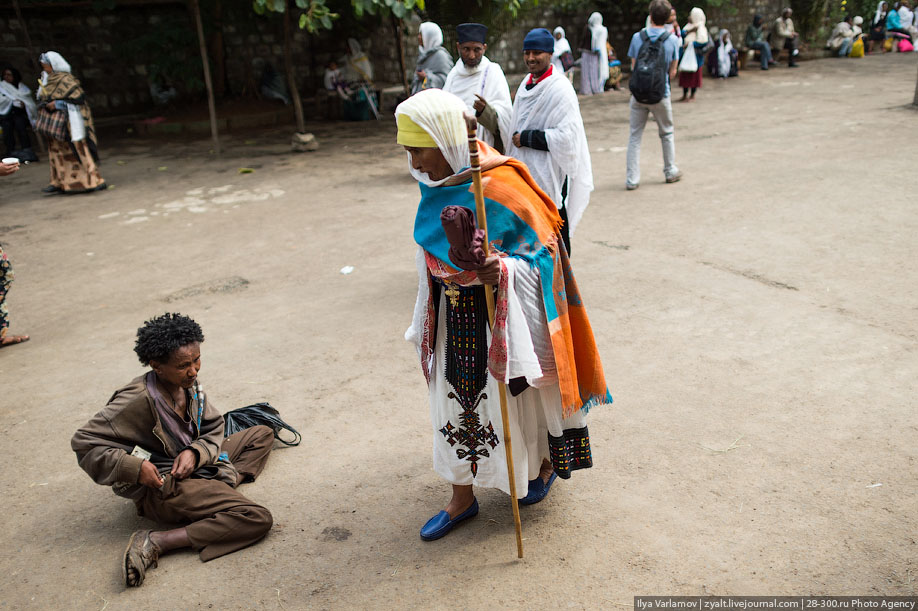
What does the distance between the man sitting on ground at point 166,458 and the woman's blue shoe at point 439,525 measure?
68 cm

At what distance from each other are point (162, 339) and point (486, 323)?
1.32 meters

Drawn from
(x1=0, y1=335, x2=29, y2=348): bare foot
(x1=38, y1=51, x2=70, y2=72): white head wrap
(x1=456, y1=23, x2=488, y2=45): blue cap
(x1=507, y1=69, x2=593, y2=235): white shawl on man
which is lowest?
(x1=0, y1=335, x2=29, y2=348): bare foot

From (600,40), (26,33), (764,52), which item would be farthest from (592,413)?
(764,52)

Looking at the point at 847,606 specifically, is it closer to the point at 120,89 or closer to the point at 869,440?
the point at 869,440

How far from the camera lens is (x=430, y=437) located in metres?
3.71

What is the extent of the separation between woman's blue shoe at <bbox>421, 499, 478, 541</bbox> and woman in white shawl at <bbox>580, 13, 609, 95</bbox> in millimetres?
15791

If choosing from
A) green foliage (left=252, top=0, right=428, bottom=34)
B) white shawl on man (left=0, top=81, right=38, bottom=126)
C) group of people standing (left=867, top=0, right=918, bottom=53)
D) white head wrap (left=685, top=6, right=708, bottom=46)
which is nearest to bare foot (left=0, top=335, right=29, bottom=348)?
green foliage (left=252, top=0, right=428, bottom=34)

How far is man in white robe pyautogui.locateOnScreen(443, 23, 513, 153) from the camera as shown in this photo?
493cm

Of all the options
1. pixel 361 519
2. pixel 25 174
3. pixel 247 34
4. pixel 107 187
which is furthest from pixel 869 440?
pixel 247 34

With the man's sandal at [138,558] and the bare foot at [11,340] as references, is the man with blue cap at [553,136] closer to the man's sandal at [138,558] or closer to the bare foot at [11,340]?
the man's sandal at [138,558]

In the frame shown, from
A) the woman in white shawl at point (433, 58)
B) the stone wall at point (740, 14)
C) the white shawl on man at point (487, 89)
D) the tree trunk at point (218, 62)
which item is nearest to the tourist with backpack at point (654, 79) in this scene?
the woman in white shawl at point (433, 58)

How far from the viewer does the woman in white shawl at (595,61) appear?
1681 cm

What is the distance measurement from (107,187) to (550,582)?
9749mm

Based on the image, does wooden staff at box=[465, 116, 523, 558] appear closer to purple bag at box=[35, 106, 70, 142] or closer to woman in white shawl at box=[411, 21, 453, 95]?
woman in white shawl at box=[411, 21, 453, 95]
